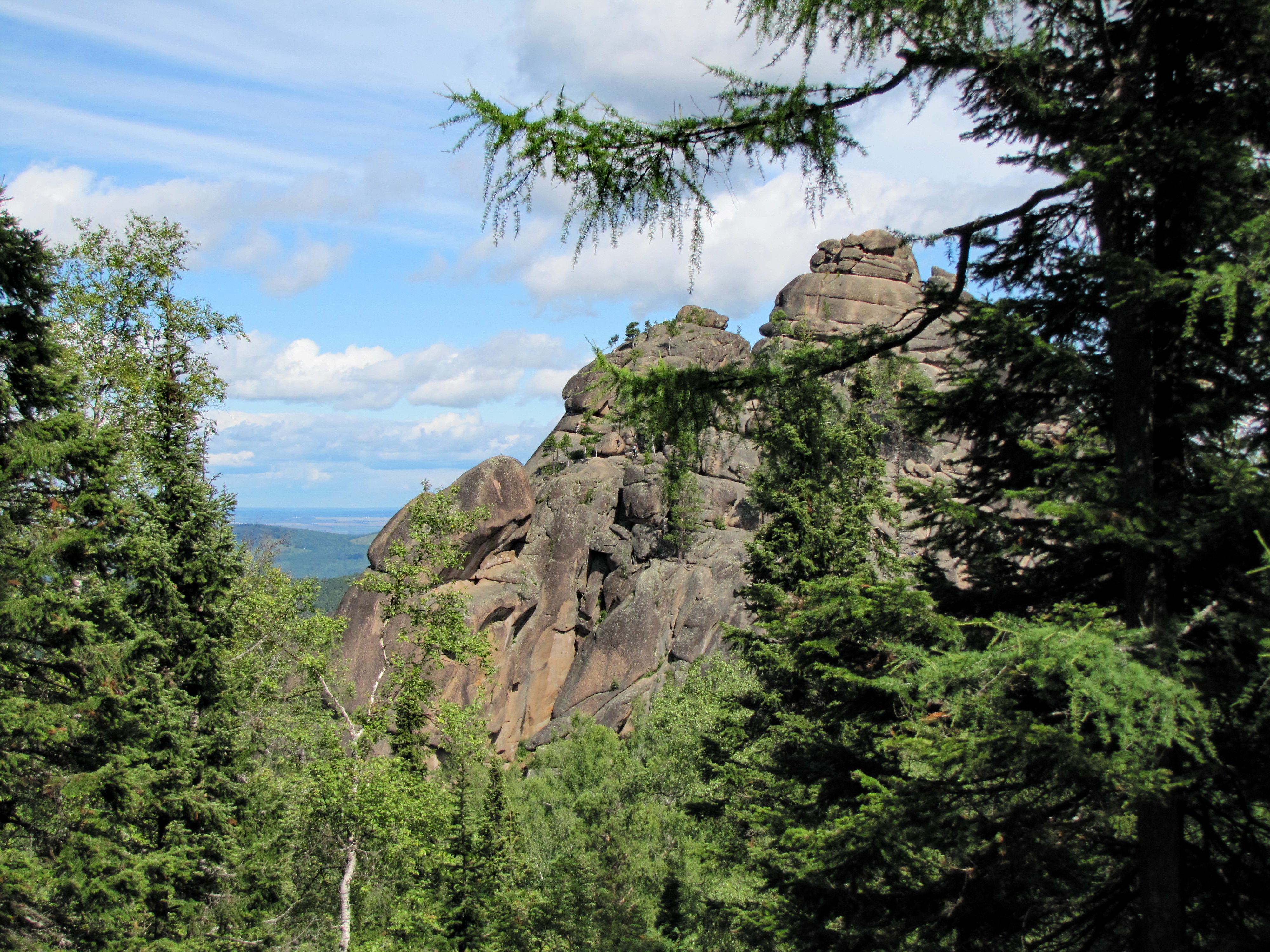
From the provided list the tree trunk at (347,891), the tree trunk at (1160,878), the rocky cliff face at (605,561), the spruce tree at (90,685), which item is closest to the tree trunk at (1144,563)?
the tree trunk at (1160,878)

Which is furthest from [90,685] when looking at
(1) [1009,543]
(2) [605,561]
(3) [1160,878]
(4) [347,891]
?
(2) [605,561]

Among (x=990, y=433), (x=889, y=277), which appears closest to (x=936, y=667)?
(x=990, y=433)

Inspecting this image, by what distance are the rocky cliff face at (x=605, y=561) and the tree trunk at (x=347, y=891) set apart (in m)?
19.8

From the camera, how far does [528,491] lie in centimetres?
4009

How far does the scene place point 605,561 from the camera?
4128 centimetres

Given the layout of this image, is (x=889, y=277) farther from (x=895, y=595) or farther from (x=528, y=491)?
(x=895, y=595)

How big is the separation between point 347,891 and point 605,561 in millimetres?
28618

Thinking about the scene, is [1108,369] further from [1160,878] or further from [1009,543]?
[1160,878]

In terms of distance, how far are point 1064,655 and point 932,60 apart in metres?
3.54

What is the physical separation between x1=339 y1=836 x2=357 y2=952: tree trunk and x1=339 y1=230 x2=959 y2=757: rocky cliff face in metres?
19.8

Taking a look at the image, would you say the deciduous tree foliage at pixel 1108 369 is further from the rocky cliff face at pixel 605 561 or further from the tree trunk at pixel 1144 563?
the rocky cliff face at pixel 605 561

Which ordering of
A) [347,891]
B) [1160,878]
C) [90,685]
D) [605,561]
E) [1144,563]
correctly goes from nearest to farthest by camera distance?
[1160,878]
[1144,563]
[90,685]
[347,891]
[605,561]

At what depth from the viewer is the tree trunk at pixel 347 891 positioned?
12688 millimetres

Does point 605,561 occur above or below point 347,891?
above
